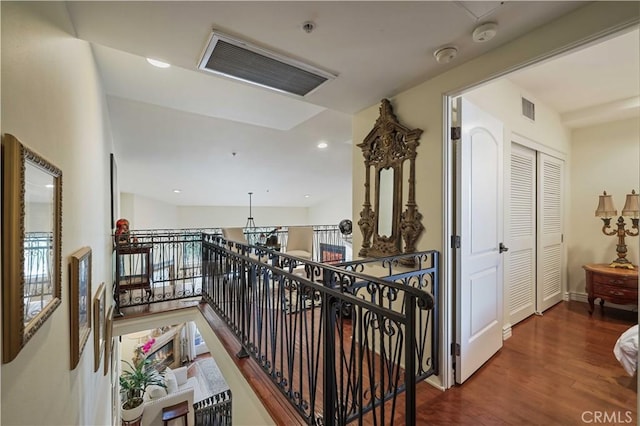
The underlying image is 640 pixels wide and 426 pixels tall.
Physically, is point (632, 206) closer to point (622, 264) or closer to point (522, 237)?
point (622, 264)

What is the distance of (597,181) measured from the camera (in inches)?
149

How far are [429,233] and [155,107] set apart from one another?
3810 millimetres

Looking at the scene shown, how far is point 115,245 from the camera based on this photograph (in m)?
3.82

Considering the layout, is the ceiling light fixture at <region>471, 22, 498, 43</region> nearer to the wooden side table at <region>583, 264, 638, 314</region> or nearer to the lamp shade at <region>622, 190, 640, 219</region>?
the lamp shade at <region>622, 190, 640, 219</region>

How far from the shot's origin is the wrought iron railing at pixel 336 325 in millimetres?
1268

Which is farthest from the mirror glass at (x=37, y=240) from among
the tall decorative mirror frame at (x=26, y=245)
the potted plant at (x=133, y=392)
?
the potted plant at (x=133, y=392)

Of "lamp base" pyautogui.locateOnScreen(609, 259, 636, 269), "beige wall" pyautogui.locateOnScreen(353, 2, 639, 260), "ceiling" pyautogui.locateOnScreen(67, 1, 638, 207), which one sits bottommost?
"lamp base" pyautogui.locateOnScreen(609, 259, 636, 269)

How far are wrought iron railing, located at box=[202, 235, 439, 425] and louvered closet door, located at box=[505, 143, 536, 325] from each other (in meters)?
1.61

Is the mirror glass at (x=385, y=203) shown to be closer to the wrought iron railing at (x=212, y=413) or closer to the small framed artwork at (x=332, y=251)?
the small framed artwork at (x=332, y=251)

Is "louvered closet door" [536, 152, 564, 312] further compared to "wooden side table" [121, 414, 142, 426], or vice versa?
"wooden side table" [121, 414, 142, 426]

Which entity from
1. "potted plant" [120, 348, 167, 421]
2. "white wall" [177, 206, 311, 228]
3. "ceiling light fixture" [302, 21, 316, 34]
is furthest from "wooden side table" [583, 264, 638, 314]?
"white wall" [177, 206, 311, 228]

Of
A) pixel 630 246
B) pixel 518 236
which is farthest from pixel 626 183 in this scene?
pixel 518 236

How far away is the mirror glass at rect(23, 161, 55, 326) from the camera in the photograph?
843 millimetres

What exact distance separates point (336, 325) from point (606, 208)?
157 inches
